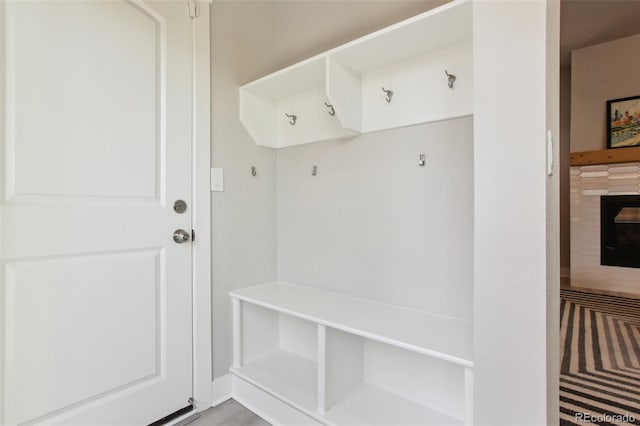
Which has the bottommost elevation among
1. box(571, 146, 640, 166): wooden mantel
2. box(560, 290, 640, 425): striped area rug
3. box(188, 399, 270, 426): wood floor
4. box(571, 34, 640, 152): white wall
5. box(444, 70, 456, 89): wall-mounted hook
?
box(188, 399, 270, 426): wood floor

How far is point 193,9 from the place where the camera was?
1.54m

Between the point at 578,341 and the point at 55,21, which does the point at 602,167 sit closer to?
the point at 578,341

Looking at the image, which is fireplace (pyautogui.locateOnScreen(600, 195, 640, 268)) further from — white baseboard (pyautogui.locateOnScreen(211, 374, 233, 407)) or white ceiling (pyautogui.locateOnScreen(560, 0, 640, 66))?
white baseboard (pyautogui.locateOnScreen(211, 374, 233, 407))

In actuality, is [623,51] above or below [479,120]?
above

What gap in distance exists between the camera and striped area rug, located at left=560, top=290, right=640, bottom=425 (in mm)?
1533

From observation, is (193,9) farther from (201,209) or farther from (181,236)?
(181,236)

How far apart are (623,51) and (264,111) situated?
4.30 metres

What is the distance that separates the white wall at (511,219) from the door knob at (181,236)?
1.26m

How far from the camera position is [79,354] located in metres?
1.23

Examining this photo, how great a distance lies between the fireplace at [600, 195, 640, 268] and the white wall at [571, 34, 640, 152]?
68 cm

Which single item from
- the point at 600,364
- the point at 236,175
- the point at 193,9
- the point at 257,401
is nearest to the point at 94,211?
the point at 236,175

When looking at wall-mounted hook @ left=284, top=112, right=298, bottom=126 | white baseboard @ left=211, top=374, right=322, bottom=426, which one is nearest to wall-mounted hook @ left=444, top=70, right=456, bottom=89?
wall-mounted hook @ left=284, top=112, right=298, bottom=126

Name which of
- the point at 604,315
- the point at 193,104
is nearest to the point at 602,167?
the point at 604,315

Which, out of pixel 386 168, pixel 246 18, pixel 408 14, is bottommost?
pixel 386 168
